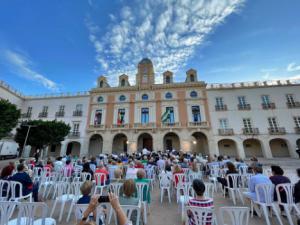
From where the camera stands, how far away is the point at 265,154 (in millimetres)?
14352

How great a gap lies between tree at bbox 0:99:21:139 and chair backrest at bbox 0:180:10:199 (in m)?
10.5

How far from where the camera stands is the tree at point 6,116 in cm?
1043

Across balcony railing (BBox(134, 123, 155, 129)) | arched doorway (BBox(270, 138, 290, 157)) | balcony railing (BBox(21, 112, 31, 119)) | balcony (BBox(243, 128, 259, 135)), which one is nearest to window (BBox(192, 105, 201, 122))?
balcony (BBox(243, 128, 259, 135))

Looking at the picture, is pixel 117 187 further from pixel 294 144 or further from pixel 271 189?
pixel 294 144

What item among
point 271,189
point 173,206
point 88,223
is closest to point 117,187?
point 173,206

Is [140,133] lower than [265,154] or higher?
higher

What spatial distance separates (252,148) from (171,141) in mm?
9377

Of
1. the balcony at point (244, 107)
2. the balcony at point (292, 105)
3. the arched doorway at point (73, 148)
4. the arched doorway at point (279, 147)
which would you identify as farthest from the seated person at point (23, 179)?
the balcony at point (292, 105)

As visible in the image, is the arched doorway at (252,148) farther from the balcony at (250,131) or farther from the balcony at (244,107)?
the balcony at (244,107)

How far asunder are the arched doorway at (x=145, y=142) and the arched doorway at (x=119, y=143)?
1.88 m

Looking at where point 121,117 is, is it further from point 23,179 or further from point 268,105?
point 268,105

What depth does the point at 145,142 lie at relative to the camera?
18.1 meters

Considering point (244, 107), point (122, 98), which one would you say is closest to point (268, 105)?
point (244, 107)

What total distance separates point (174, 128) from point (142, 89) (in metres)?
6.62
